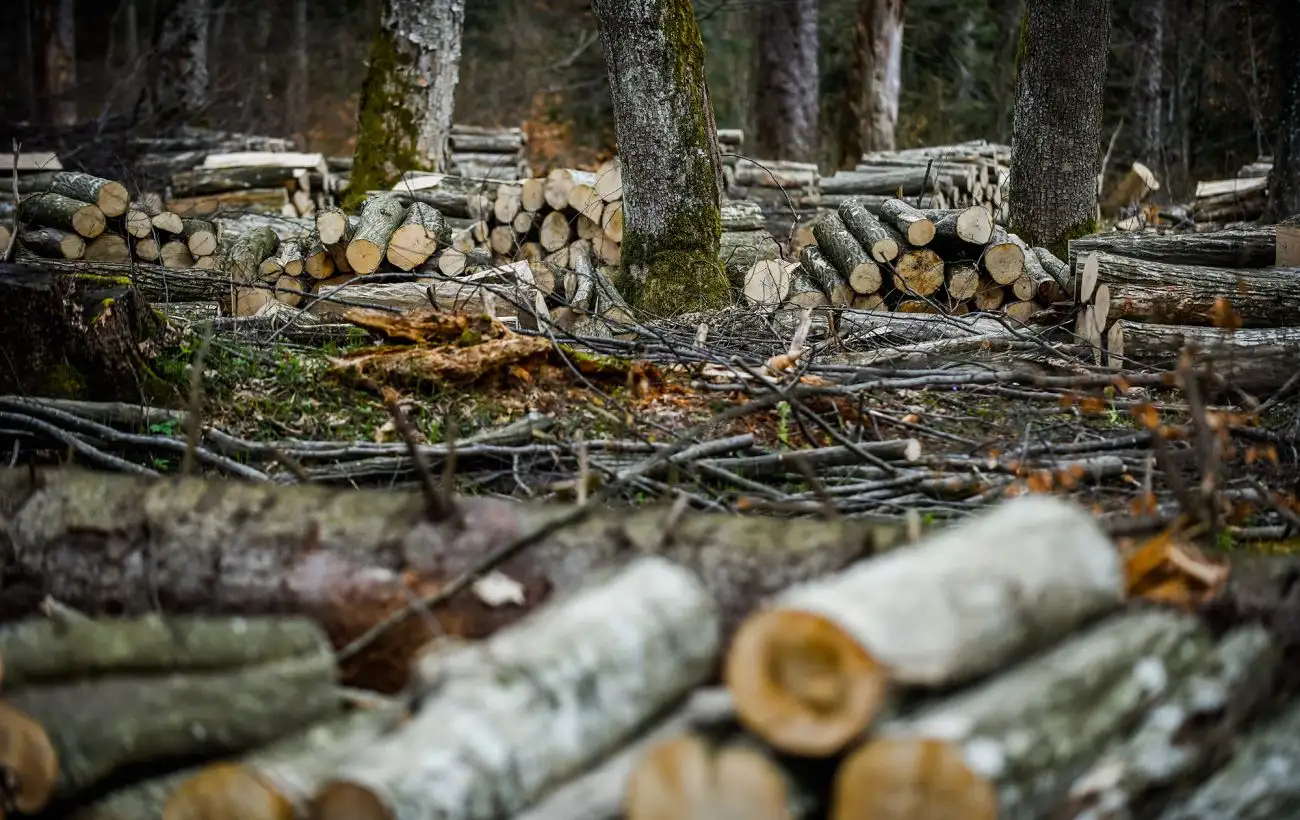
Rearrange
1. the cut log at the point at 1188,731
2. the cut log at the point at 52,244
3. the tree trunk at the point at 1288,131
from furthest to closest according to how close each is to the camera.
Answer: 1. the tree trunk at the point at 1288,131
2. the cut log at the point at 52,244
3. the cut log at the point at 1188,731

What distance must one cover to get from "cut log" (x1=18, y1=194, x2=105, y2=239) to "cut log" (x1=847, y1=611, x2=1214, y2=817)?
27.5 ft

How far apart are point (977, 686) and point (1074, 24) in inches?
308

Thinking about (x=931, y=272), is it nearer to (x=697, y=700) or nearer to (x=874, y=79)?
(x=697, y=700)

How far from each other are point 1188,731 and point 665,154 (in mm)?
5639

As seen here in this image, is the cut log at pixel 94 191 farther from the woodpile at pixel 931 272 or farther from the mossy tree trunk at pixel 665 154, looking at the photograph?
the woodpile at pixel 931 272

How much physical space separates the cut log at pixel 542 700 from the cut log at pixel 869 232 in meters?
5.79

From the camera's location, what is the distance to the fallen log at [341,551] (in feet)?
8.50

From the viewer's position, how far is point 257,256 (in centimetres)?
835

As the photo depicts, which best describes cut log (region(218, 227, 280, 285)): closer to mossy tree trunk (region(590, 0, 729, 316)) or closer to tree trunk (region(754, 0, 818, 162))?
mossy tree trunk (region(590, 0, 729, 316))

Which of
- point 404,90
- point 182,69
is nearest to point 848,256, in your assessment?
point 404,90

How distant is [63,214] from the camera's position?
8.71 metres

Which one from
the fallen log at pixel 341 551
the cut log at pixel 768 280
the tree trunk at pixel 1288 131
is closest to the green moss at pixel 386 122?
the cut log at pixel 768 280

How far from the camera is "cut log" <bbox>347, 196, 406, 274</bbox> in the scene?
7.75 meters

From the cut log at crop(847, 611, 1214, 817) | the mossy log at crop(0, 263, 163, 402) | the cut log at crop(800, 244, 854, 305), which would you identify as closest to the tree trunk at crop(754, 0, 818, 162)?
the cut log at crop(800, 244, 854, 305)
